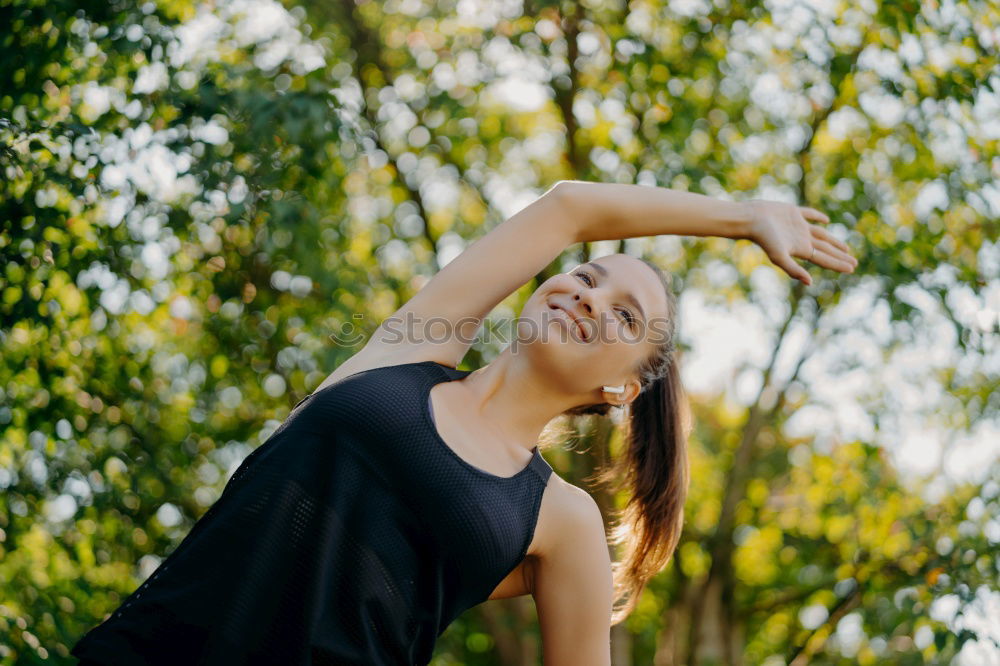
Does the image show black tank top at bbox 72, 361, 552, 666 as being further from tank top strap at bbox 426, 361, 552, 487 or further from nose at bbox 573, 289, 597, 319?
nose at bbox 573, 289, 597, 319

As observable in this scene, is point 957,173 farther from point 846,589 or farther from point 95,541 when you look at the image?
point 95,541

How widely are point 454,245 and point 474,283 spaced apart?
10.8 ft

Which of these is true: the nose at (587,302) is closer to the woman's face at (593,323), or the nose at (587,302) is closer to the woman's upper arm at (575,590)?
the woman's face at (593,323)

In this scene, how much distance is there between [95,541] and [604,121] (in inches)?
125

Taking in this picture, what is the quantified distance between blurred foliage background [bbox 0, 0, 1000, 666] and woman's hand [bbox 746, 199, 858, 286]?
89 cm

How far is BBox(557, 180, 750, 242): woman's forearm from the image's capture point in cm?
207

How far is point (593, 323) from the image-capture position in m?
1.87

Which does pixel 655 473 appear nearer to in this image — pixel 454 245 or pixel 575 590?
pixel 575 590

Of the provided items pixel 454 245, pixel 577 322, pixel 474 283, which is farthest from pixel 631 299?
pixel 454 245

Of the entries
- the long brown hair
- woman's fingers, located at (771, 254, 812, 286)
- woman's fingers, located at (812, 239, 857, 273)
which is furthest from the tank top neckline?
woman's fingers, located at (812, 239, 857, 273)

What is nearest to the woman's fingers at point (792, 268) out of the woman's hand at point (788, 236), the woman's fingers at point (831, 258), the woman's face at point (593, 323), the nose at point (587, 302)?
the woman's hand at point (788, 236)

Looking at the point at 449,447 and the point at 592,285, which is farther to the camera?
the point at 592,285

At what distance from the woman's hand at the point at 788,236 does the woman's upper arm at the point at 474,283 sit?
1.30 feet

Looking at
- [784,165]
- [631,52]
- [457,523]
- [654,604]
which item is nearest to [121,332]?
[631,52]
